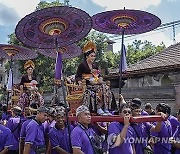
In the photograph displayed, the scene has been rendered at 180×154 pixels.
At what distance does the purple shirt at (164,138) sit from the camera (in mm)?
5246

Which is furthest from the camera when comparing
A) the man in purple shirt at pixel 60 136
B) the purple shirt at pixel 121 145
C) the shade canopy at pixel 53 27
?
the shade canopy at pixel 53 27

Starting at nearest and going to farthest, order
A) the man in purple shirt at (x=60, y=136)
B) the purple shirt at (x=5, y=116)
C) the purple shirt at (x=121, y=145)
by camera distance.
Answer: the purple shirt at (x=121, y=145) → the man in purple shirt at (x=60, y=136) → the purple shirt at (x=5, y=116)

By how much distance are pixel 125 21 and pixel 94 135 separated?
2.59m

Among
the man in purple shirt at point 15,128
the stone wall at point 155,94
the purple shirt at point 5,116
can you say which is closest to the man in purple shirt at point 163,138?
the man in purple shirt at point 15,128

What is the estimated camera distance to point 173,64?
10.2m

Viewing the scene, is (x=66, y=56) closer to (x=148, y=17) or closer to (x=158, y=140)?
(x=148, y=17)

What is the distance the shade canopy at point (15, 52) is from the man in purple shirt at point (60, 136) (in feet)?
11.5

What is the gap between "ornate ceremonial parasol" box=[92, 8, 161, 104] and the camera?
18.8 feet

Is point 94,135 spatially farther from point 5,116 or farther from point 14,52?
point 5,116

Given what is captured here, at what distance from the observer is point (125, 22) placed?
5934mm

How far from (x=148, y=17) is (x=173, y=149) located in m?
2.55

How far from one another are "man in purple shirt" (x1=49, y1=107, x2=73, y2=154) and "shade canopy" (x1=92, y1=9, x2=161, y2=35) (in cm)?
214

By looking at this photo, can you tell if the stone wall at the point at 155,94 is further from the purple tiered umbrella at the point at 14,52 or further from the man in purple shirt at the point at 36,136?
the man in purple shirt at the point at 36,136

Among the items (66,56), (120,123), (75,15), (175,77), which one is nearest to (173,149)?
(120,123)
